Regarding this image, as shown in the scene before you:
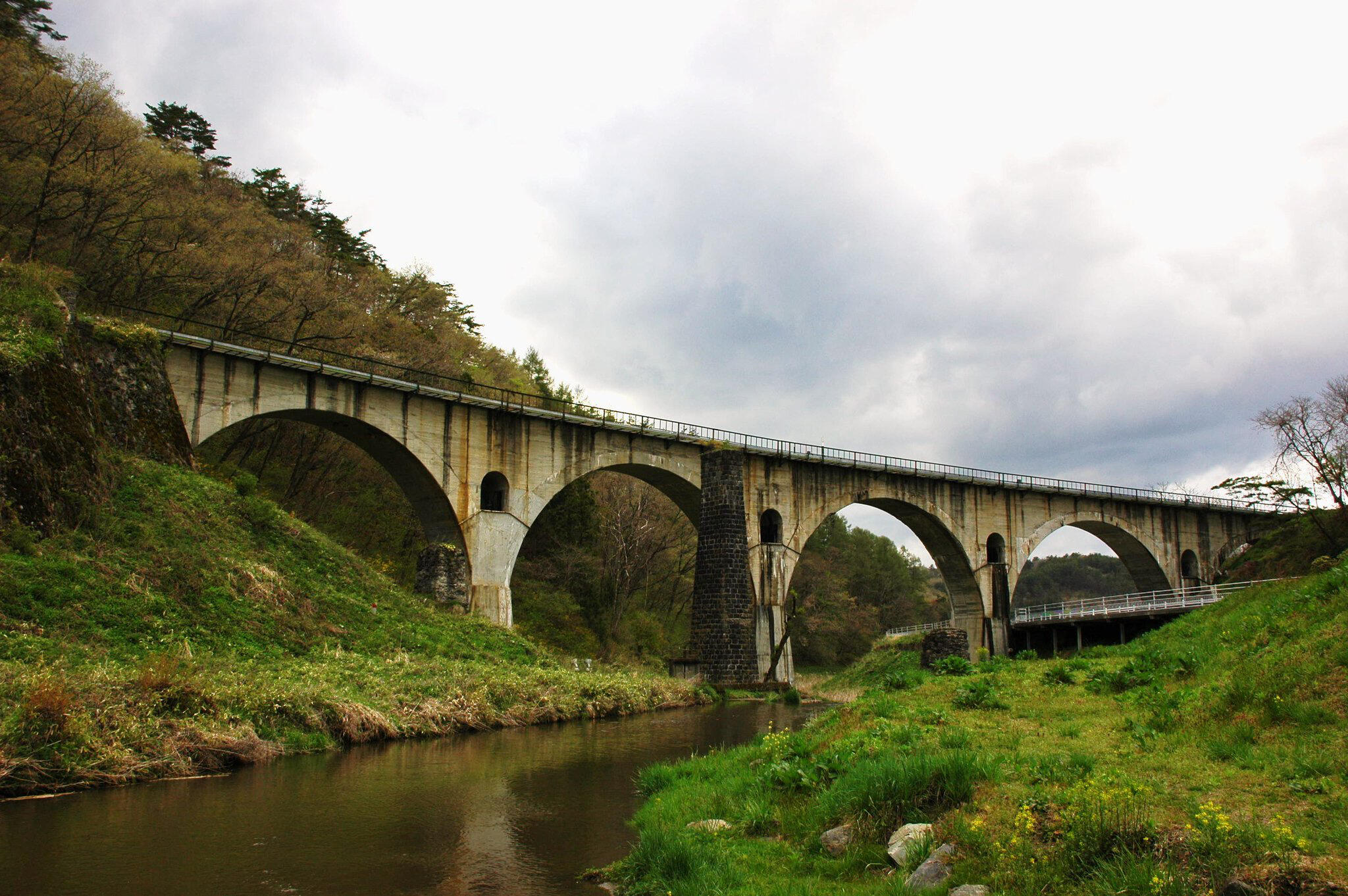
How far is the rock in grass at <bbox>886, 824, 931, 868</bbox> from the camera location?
6191mm

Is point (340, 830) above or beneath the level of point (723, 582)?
beneath

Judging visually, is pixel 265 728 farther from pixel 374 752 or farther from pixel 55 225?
pixel 55 225

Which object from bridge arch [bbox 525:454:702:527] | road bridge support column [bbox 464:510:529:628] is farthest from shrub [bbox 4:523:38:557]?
bridge arch [bbox 525:454:702:527]

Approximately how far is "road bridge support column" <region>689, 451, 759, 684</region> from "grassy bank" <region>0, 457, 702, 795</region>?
7.08m

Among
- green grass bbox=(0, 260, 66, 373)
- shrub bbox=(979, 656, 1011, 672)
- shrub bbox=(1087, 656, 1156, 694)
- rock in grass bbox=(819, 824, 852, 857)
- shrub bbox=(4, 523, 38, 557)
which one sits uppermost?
green grass bbox=(0, 260, 66, 373)

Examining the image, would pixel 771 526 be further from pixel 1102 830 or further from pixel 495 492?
pixel 1102 830

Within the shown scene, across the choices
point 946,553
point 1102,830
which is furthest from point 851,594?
point 1102,830

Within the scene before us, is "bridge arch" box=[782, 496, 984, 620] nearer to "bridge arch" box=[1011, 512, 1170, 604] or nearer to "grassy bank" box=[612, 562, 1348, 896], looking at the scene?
"bridge arch" box=[1011, 512, 1170, 604]

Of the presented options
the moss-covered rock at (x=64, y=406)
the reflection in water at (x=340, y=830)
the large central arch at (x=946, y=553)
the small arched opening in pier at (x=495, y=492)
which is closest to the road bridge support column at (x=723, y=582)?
the small arched opening in pier at (x=495, y=492)

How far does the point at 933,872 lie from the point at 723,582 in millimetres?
28350

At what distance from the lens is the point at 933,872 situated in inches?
226

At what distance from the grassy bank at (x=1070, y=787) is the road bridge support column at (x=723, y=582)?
21.3 meters

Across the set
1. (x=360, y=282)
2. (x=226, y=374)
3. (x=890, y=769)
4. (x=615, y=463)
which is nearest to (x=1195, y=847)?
(x=890, y=769)

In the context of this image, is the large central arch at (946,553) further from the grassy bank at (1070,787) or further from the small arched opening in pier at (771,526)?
the grassy bank at (1070,787)
